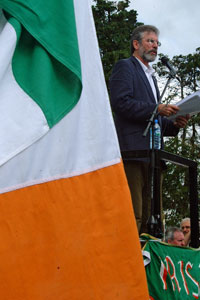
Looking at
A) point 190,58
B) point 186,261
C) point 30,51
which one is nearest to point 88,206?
point 30,51

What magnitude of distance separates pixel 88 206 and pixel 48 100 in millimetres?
344

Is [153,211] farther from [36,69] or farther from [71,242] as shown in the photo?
[36,69]

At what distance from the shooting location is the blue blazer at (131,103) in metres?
2.98

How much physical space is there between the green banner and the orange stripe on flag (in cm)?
108

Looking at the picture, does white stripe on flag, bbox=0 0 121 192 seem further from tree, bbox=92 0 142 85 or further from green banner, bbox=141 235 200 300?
tree, bbox=92 0 142 85

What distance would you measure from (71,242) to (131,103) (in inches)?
70.7

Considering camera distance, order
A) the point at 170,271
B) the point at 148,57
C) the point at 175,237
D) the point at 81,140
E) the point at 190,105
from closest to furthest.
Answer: the point at 81,140, the point at 170,271, the point at 190,105, the point at 148,57, the point at 175,237

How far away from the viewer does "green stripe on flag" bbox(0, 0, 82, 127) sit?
1.34 meters

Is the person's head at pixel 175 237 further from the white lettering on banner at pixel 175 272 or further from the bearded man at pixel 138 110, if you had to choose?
the white lettering on banner at pixel 175 272

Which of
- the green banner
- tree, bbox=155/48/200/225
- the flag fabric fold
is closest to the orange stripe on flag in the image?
the flag fabric fold

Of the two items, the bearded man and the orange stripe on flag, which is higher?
the bearded man

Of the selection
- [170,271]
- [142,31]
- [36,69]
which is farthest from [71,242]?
[142,31]

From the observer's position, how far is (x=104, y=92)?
1516mm

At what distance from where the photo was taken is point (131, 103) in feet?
9.78
